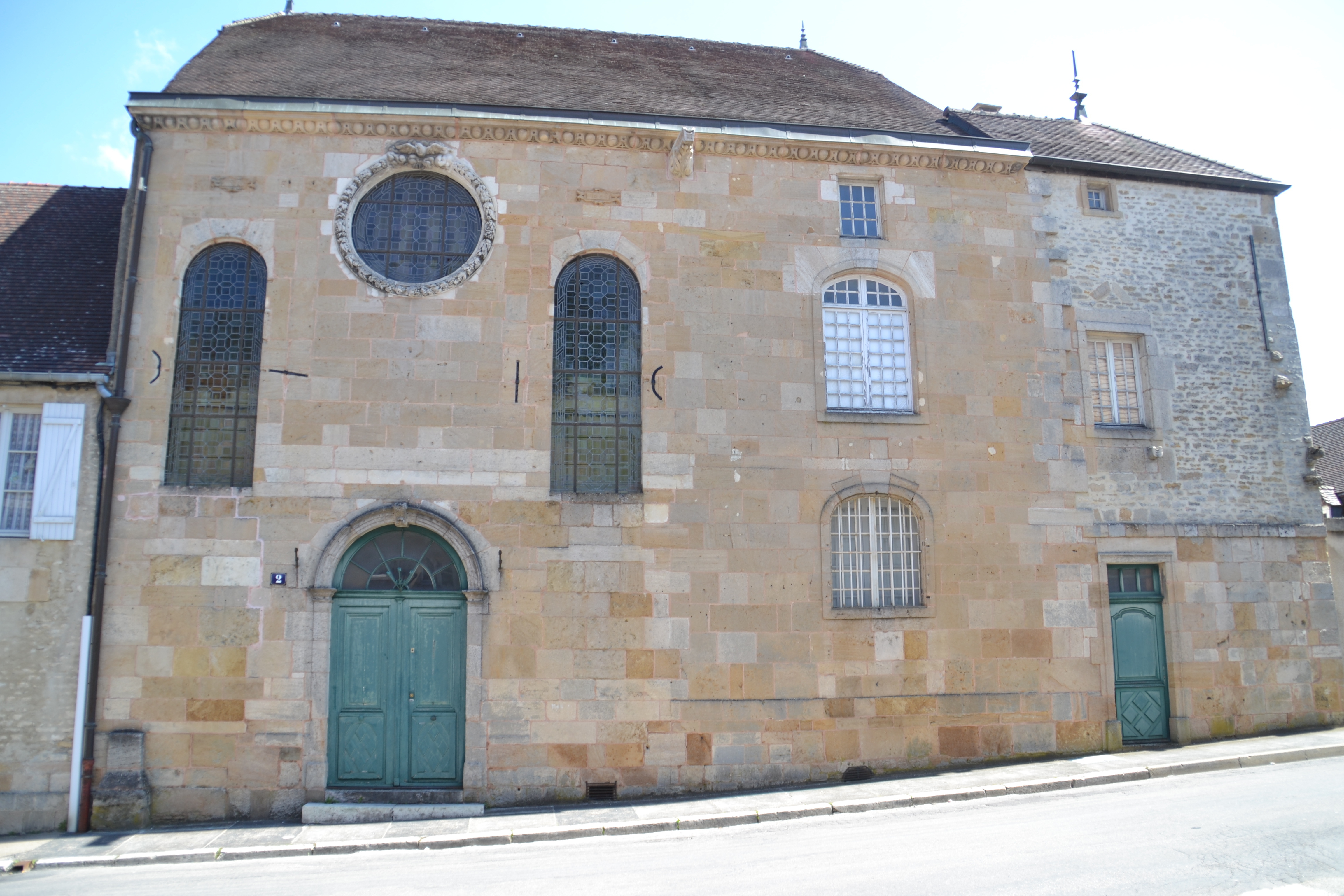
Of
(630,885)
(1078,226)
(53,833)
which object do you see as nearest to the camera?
(630,885)

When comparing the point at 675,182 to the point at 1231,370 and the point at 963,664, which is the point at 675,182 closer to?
the point at 963,664

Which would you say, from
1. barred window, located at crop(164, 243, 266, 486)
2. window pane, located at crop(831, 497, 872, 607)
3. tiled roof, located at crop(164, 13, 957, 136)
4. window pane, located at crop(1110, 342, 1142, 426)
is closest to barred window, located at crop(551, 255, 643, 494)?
tiled roof, located at crop(164, 13, 957, 136)

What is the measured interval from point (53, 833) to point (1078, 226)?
45.8ft

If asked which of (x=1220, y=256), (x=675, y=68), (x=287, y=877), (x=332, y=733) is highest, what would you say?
(x=675, y=68)

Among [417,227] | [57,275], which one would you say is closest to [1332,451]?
[417,227]

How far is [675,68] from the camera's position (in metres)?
13.0

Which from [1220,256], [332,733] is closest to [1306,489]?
[1220,256]

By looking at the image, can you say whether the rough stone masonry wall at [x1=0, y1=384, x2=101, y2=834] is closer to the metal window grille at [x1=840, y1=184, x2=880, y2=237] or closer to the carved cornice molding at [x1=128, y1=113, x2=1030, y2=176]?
the carved cornice molding at [x1=128, y1=113, x2=1030, y2=176]

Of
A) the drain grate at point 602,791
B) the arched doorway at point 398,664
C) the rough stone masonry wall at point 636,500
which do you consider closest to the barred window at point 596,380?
the rough stone masonry wall at point 636,500

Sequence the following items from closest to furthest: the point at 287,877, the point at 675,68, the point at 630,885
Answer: the point at 630,885 → the point at 287,877 → the point at 675,68

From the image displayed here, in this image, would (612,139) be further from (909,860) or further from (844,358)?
(909,860)

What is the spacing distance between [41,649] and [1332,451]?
81.9 ft

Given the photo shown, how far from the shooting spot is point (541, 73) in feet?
39.1

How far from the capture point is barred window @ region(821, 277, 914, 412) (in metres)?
10.8
